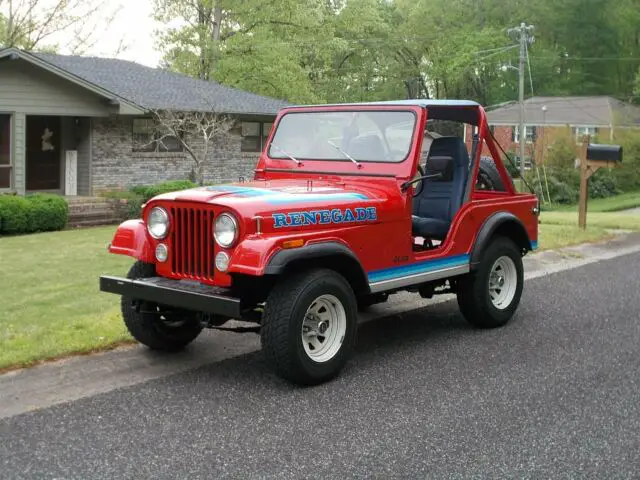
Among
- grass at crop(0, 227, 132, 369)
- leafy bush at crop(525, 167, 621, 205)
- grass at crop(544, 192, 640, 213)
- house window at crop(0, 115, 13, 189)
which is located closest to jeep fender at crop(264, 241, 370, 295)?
grass at crop(0, 227, 132, 369)

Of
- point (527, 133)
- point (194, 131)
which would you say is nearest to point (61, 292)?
point (194, 131)

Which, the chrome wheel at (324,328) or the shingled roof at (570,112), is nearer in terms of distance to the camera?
the chrome wheel at (324,328)

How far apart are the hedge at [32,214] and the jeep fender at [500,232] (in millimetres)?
12052

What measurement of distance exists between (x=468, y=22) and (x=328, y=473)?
63781 mm

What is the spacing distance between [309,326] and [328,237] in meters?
0.65

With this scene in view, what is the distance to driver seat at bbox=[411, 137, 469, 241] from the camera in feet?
23.9

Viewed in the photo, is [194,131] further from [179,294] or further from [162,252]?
[179,294]

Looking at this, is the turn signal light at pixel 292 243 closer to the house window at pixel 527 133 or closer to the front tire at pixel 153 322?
the front tire at pixel 153 322

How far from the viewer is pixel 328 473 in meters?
4.15

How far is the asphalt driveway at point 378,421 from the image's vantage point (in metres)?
4.25

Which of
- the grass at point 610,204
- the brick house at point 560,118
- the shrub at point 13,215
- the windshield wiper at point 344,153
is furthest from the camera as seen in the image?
the brick house at point 560,118

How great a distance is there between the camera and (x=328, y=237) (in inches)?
225

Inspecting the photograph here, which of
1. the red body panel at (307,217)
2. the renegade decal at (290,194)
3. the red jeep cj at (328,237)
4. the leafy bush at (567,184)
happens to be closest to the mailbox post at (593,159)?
the red jeep cj at (328,237)

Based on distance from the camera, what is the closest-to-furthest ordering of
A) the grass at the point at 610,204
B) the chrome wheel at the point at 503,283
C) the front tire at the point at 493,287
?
the front tire at the point at 493,287 → the chrome wheel at the point at 503,283 → the grass at the point at 610,204
